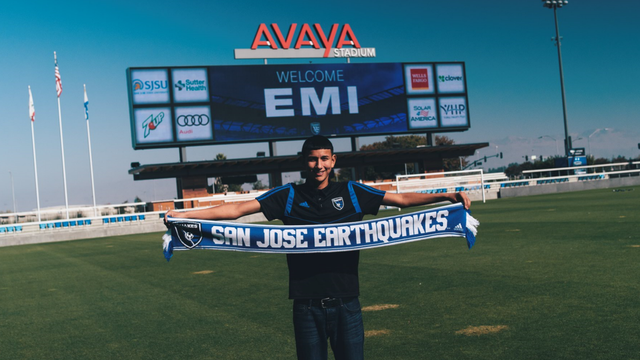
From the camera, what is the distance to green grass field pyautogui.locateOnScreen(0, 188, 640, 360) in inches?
215

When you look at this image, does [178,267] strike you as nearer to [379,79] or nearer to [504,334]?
[504,334]

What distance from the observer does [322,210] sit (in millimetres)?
3859

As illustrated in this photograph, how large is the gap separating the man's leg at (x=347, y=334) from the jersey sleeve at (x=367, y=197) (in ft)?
2.19

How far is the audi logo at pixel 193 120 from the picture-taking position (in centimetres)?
4100

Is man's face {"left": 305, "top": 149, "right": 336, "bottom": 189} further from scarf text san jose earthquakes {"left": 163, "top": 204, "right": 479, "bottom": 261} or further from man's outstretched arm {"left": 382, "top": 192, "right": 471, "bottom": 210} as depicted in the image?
scarf text san jose earthquakes {"left": 163, "top": 204, "right": 479, "bottom": 261}

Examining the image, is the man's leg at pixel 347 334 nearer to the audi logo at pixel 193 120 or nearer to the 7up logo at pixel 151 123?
the 7up logo at pixel 151 123

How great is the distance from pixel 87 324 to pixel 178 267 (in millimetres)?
5216

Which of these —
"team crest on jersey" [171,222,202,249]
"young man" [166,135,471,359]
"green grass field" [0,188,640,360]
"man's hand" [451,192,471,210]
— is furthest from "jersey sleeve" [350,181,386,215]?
"green grass field" [0,188,640,360]

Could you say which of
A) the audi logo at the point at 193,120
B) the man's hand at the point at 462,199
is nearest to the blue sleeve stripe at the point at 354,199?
the man's hand at the point at 462,199

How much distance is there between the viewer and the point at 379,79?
45406 mm

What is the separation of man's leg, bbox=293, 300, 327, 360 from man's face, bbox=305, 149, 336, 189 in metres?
0.78

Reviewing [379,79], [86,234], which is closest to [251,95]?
[379,79]

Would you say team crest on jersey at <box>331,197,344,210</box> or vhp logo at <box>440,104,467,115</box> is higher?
vhp logo at <box>440,104,467,115</box>

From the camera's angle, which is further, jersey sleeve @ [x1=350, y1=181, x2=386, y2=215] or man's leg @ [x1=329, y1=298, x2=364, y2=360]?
jersey sleeve @ [x1=350, y1=181, x2=386, y2=215]
